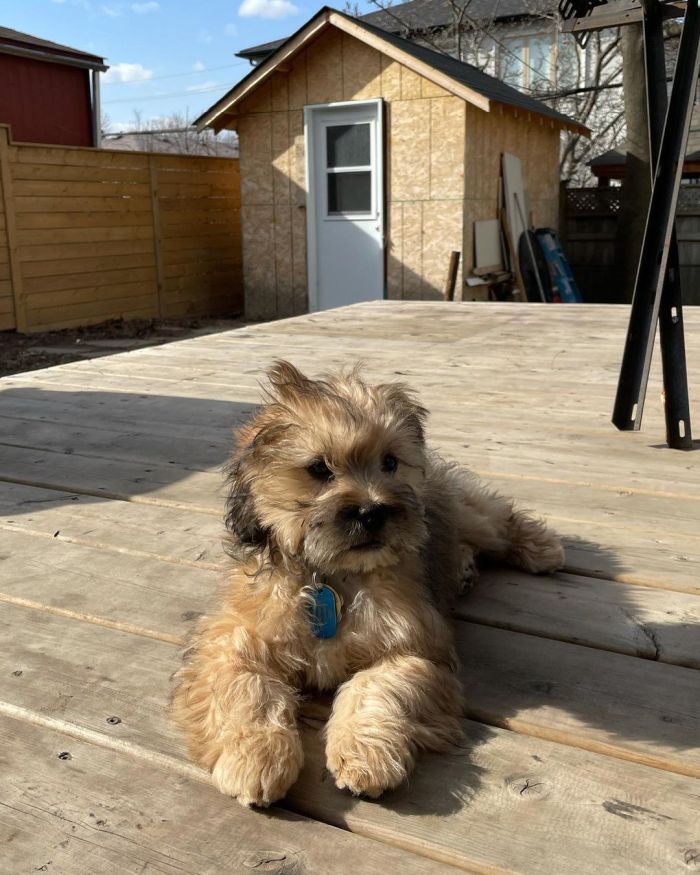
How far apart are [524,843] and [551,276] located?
49.9 ft

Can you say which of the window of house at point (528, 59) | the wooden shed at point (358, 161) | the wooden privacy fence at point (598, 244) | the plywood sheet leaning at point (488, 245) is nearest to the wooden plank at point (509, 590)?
the wooden shed at point (358, 161)

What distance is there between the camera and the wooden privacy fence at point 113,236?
13.5 metres

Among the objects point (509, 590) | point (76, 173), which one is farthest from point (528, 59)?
point (509, 590)

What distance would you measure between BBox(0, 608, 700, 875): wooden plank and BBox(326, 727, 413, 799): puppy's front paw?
0.12 feet

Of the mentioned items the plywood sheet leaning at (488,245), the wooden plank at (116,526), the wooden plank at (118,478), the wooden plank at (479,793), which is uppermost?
the plywood sheet leaning at (488,245)

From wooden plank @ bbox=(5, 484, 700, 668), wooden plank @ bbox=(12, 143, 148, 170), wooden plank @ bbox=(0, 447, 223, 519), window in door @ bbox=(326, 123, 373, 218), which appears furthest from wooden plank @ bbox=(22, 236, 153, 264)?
wooden plank @ bbox=(5, 484, 700, 668)

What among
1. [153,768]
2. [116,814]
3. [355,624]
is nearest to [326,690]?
[355,624]

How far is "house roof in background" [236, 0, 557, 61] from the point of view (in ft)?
88.4

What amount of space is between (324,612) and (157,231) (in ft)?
49.6

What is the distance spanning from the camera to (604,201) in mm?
17656

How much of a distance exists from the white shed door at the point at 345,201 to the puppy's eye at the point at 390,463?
42.0 feet

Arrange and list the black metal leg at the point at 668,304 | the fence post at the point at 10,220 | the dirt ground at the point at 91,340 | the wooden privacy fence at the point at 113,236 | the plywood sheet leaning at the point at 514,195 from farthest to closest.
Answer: the plywood sheet leaning at the point at 514,195, the wooden privacy fence at the point at 113,236, the fence post at the point at 10,220, the dirt ground at the point at 91,340, the black metal leg at the point at 668,304

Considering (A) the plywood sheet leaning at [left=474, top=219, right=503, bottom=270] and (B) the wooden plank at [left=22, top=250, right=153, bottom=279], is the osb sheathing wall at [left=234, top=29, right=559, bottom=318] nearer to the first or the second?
(A) the plywood sheet leaning at [left=474, top=219, right=503, bottom=270]

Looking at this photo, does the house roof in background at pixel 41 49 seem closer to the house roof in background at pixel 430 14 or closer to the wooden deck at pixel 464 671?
the house roof in background at pixel 430 14
